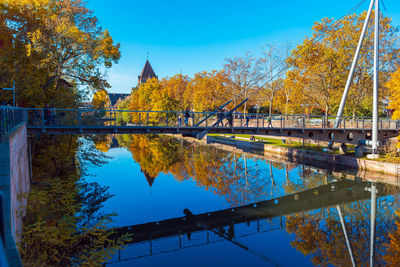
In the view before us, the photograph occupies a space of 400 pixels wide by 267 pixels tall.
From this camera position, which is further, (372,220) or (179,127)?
(179,127)

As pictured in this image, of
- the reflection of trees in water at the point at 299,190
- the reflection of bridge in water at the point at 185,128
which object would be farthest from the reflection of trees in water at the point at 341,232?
the reflection of bridge in water at the point at 185,128

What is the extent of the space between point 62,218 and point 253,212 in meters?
8.70

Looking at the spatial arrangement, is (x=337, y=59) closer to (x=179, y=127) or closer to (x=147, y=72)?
(x=179, y=127)

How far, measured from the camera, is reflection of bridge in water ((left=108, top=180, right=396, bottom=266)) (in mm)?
11742

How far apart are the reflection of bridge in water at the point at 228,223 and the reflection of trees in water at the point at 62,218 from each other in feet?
3.59

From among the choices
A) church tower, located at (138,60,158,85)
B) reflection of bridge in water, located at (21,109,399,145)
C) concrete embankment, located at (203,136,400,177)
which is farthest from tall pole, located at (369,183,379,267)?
church tower, located at (138,60,158,85)

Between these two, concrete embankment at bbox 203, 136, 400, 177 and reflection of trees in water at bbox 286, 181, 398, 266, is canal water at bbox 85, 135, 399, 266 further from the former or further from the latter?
concrete embankment at bbox 203, 136, 400, 177

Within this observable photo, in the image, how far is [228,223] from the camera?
1354 centimetres

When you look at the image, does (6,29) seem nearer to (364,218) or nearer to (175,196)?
(175,196)

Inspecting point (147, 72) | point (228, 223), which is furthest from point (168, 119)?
point (147, 72)

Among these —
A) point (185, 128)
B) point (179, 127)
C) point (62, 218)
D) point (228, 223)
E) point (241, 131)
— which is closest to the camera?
point (62, 218)

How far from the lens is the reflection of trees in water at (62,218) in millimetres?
9292

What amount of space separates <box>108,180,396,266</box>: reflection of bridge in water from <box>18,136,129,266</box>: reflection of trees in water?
43.0 inches

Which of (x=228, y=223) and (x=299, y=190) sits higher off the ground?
(x=299, y=190)
